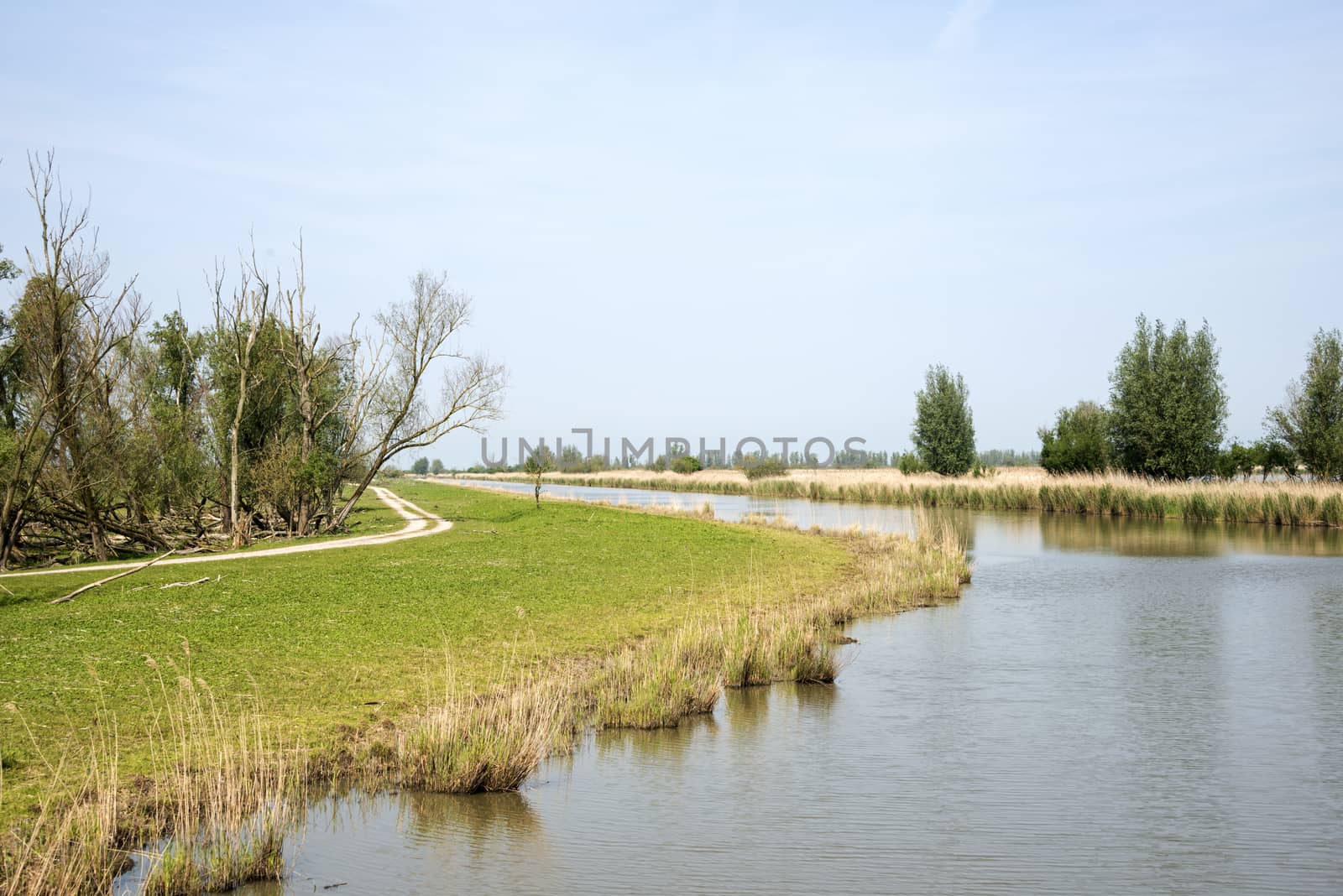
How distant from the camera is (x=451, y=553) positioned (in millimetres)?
24531

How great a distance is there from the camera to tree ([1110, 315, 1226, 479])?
5147 centimetres

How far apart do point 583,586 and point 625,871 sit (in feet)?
42.0

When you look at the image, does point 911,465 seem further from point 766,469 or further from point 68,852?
point 68,852

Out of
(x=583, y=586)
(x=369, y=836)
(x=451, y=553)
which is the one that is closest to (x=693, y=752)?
(x=369, y=836)

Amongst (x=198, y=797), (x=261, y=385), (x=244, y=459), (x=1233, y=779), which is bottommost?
(x=1233, y=779)

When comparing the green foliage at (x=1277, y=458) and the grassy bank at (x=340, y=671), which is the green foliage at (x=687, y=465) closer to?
the green foliage at (x=1277, y=458)

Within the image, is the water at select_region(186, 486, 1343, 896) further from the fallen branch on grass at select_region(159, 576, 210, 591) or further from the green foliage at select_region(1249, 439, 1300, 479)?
the green foliage at select_region(1249, 439, 1300, 479)

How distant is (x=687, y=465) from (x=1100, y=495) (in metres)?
73.5

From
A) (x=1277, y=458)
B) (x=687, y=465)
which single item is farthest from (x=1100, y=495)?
(x=687, y=465)

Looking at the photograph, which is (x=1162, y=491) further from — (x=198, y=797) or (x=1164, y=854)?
(x=198, y=797)

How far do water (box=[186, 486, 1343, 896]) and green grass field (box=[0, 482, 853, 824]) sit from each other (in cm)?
260

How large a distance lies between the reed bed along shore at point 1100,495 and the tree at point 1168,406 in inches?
134

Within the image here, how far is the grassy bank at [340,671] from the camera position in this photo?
7109 mm

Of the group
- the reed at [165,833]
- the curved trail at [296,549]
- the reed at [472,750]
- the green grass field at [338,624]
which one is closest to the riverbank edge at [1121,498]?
the green grass field at [338,624]
